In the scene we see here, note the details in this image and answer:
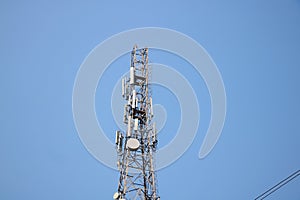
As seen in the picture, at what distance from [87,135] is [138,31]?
9.53 metres

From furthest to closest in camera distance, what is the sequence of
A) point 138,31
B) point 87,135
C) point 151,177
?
point 138,31, point 87,135, point 151,177

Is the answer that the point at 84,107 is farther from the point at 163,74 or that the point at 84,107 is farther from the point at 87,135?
the point at 163,74

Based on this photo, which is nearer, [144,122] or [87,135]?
[144,122]

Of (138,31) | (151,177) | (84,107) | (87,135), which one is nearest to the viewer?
(151,177)

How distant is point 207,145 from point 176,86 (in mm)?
4033

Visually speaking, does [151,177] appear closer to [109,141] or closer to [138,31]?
[109,141]

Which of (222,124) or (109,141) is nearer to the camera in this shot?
(109,141)

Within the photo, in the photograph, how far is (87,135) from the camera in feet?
60.5

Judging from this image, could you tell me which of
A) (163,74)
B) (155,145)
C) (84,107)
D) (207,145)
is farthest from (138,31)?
(155,145)

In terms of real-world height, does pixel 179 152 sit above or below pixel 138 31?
below

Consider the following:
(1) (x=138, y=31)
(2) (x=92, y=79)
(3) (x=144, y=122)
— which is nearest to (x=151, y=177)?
(3) (x=144, y=122)

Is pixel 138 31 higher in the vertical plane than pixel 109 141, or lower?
higher

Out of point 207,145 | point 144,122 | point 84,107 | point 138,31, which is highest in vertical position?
point 138,31

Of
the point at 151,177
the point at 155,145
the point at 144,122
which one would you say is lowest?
the point at 151,177
